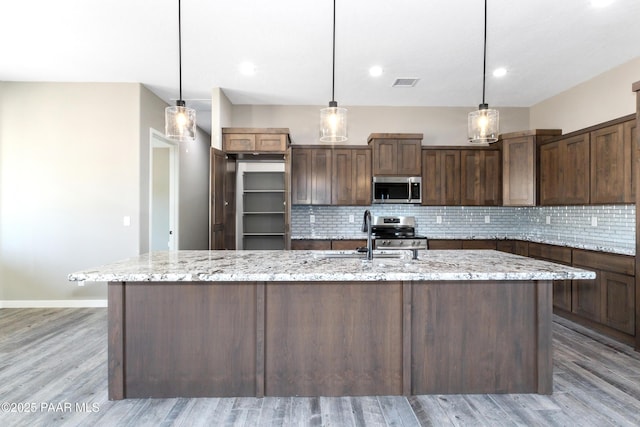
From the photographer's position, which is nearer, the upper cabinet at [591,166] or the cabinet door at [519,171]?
the upper cabinet at [591,166]

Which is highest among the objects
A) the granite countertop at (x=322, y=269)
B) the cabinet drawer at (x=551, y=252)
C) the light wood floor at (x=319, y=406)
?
the granite countertop at (x=322, y=269)

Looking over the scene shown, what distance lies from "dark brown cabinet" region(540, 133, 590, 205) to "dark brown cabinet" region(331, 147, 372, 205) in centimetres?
227

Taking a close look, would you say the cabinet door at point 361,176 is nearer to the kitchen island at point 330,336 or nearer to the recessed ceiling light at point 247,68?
the recessed ceiling light at point 247,68

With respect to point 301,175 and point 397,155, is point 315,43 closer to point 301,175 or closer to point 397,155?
point 301,175

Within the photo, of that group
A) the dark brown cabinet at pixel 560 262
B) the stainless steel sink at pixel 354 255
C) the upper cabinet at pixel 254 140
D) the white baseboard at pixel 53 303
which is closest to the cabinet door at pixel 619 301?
the dark brown cabinet at pixel 560 262

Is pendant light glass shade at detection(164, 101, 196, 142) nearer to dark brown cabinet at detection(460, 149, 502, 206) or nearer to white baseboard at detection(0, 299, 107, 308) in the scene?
A: white baseboard at detection(0, 299, 107, 308)

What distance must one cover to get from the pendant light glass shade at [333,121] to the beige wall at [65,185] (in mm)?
2875

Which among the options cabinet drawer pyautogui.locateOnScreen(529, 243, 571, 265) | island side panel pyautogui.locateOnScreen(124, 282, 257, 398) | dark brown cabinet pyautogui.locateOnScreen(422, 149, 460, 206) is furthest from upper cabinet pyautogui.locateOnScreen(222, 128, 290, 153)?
cabinet drawer pyautogui.locateOnScreen(529, 243, 571, 265)

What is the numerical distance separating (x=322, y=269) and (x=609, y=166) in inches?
131

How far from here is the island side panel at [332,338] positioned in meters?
2.13

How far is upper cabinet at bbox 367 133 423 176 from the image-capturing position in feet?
15.8

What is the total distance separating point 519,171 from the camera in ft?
15.1

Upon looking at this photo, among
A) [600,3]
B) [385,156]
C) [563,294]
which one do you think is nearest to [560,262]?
[563,294]

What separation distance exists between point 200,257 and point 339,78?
2.76 metres
